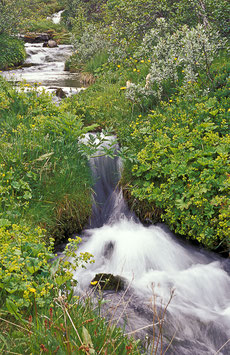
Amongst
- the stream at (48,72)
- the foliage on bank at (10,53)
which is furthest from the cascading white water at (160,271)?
the foliage on bank at (10,53)

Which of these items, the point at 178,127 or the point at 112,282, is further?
the point at 178,127

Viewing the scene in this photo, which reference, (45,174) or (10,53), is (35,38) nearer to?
(10,53)

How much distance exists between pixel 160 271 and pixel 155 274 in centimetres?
11

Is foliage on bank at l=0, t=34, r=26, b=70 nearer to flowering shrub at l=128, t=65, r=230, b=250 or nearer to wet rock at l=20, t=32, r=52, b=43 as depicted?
wet rock at l=20, t=32, r=52, b=43

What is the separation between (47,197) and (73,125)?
1.48 m

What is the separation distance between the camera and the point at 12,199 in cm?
441

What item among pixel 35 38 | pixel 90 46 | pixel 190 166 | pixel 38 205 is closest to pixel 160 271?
pixel 190 166

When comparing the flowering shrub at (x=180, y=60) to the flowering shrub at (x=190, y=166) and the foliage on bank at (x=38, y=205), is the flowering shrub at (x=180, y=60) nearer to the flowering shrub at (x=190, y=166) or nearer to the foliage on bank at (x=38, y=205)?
the flowering shrub at (x=190, y=166)

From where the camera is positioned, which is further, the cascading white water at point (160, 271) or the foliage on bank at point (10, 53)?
the foliage on bank at point (10, 53)

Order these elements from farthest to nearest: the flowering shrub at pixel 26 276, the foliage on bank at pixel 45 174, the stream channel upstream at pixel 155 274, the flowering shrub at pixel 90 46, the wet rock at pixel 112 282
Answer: the flowering shrub at pixel 90 46 → the foliage on bank at pixel 45 174 → the wet rock at pixel 112 282 → the stream channel upstream at pixel 155 274 → the flowering shrub at pixel 26 276

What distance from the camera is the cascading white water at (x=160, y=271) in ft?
12.2

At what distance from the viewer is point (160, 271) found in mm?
4781

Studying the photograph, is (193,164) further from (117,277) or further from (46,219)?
(46,219)

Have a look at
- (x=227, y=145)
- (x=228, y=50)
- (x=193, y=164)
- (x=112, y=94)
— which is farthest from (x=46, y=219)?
(x=228, y=50)
